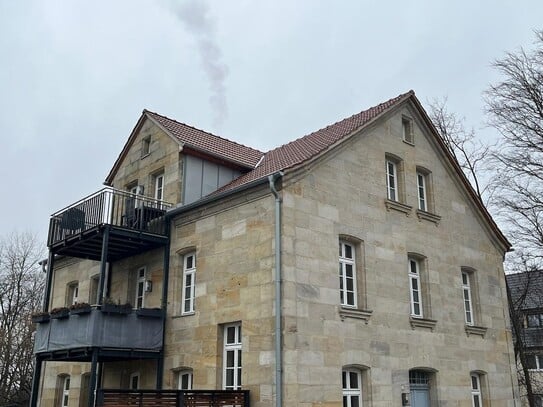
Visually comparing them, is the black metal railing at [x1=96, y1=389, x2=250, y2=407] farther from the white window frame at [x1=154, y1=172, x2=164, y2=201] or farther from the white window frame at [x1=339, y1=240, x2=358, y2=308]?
the white window frame at [x1=154, y1=172, x2=164, y2=201]

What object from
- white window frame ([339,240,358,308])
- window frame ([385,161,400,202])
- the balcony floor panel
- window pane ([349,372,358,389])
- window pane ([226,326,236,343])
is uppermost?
window frame ([385,161,400,202])

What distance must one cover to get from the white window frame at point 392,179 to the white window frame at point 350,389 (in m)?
5.35

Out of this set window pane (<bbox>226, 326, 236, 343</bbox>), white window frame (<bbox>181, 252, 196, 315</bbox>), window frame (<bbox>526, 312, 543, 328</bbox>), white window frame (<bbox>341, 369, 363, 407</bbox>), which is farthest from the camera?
window frame (<bbox>526, 312, 543, 328</bbox>)

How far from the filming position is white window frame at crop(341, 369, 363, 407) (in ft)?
42.0

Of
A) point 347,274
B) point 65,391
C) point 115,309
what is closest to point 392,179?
point 347,274

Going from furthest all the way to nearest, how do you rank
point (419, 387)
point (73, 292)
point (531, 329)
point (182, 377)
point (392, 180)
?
1. point (531, 329)
2. point (73, 292)
3. point (392, 180)
4. point (419, 387)
5. point (182, 377)

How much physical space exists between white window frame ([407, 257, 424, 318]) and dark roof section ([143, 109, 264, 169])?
5.98 meters

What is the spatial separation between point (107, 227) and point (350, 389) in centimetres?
728

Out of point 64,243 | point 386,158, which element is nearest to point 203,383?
point 64,243

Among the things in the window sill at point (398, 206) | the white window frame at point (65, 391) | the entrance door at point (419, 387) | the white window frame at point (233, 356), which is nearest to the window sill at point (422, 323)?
the entrance door at point (419, 387)

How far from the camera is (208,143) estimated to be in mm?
18219

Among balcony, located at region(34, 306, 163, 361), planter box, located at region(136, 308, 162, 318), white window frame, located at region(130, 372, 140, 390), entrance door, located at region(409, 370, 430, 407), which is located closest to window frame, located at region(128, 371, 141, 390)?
white window frame, located at region(130, 372, 140, 390)

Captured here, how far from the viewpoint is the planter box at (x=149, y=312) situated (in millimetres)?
14478

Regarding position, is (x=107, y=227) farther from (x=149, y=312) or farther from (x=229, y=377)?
(x=229, y=377)
